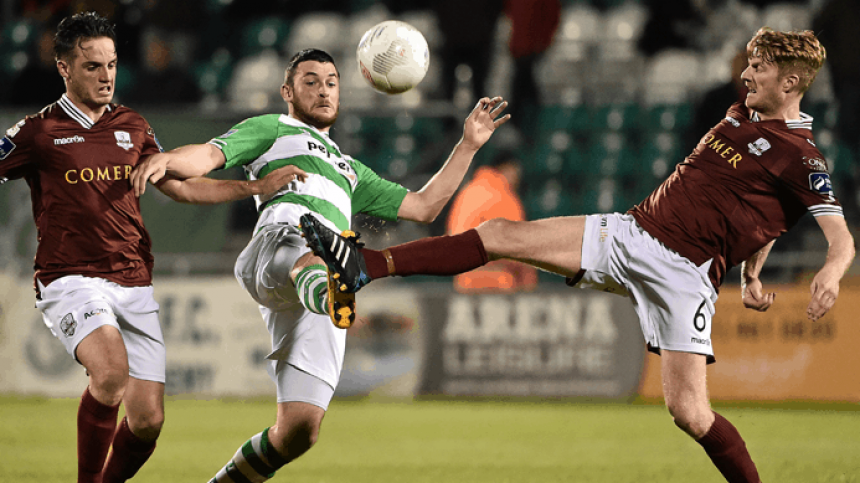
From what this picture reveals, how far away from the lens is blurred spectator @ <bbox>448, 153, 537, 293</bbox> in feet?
34.4

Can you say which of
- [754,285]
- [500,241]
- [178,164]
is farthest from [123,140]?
[754,285]

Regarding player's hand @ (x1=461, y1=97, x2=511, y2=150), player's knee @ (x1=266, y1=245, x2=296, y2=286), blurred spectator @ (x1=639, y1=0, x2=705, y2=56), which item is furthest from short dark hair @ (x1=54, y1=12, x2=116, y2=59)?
blurred spectator @ (x1=639, y1=0, x2=705, y2=56)

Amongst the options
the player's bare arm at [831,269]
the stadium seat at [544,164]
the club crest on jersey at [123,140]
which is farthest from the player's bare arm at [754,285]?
the stadium seat at [544,164]

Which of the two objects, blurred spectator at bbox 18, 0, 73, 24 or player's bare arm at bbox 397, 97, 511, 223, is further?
Result: blurred spectator at bbox 18, 0, 73, 24

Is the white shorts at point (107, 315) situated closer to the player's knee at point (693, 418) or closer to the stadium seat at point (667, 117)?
the player's knee at point (693, 418)

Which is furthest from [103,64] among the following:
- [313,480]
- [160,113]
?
[160,113]

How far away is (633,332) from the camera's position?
10.1m

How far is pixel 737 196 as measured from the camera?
4.88 metres

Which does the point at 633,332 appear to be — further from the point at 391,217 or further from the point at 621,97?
the point at 391,217

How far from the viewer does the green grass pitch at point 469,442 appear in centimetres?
649

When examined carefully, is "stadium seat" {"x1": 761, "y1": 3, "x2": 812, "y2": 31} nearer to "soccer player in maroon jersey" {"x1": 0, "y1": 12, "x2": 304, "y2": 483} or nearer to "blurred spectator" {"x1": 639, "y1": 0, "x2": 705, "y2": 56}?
"blurred spectator" {"x1": 639, "y1": 0, "x2": 705, "y2": 56}

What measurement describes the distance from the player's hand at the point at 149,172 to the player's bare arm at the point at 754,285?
2.93 metres

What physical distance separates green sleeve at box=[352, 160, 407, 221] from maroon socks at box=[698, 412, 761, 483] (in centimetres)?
200

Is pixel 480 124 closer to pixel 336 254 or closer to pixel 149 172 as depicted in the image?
pixel 336 254
